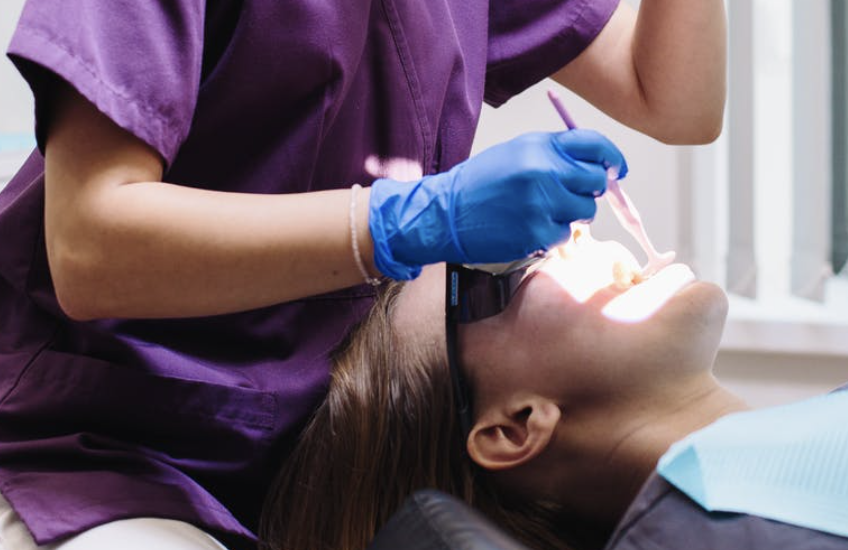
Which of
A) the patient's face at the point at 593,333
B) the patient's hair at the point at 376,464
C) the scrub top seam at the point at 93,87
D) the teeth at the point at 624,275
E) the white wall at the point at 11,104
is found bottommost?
the patient's hair at the point at 376,464

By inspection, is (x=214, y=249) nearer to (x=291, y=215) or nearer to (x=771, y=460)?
(x=291, y=215)

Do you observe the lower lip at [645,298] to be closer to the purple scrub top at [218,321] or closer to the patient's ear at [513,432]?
the patient's ear at [513,432]

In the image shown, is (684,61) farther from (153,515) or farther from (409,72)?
(153,515)

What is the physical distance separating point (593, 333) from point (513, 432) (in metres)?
0.16

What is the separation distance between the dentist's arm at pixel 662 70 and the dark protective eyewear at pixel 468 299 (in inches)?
17.2

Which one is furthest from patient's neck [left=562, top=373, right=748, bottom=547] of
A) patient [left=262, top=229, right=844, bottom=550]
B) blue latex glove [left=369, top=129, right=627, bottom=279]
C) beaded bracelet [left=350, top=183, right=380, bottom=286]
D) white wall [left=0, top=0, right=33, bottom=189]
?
white wall [left=0, top=0, right=33, bottom=189]

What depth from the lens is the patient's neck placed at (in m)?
1.10

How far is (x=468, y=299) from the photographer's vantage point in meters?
1.17

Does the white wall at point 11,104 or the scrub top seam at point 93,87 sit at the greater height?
the scrub top seam at point 93,87

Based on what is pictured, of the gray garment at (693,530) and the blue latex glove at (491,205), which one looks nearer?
the gray garment at (693,530)

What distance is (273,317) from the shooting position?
121 centimetres

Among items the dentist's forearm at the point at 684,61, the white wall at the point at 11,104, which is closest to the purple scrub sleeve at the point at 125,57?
the dentist's forearm at the point at 684,61

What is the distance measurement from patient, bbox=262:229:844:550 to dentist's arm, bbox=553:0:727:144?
338 millimetres

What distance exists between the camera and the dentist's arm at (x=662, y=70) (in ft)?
4.47
